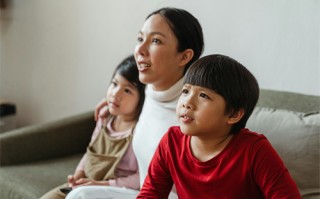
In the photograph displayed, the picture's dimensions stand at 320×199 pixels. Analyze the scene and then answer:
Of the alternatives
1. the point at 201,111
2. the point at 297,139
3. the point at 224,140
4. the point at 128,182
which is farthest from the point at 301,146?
the point at 128,182

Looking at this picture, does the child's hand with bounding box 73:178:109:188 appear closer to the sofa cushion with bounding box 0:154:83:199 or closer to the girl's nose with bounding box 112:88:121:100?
the sofa cushion with bounding box 0:154:83:199

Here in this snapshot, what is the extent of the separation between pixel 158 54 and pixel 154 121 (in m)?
0.24

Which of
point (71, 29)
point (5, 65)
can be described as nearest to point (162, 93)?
point (71, 29)

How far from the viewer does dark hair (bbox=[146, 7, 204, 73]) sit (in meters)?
1.47

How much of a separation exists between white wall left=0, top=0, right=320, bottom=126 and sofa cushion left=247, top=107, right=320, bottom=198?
289mm

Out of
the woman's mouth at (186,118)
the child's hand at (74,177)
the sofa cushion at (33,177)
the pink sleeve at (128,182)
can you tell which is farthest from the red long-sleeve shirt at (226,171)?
the sofa cushion at (33,177)

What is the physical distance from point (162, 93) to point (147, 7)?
33.7 inches

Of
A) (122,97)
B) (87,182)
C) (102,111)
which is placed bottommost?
(87,182)

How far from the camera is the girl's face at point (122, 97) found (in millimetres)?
1830

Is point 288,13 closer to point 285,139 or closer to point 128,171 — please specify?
point 285,139

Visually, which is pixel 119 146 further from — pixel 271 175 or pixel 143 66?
pixel 271 175

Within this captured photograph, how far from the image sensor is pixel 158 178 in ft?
4.32

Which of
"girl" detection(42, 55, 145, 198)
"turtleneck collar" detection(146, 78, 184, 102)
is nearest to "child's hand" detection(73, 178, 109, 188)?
"girl" detection(42, 55, 145, 198)

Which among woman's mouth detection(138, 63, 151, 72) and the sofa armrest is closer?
woman's mouth detection(138, 63, 151, 72)
